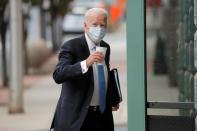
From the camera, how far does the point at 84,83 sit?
5.78m

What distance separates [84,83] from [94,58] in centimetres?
32

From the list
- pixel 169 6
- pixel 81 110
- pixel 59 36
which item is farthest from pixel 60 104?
pixel 59 36

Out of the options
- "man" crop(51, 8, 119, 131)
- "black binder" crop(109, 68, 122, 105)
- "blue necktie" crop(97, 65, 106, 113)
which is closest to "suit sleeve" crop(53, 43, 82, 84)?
"man" crop(51, 8, 119, 131)

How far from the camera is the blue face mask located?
5676 mm

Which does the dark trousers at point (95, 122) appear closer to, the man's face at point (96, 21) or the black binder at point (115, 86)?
the black binder at point (115, 86)

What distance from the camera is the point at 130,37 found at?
6.03m

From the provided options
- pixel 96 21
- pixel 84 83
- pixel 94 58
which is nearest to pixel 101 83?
pixel 84 83

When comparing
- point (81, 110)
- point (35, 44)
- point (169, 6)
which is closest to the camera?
point (81, 110)

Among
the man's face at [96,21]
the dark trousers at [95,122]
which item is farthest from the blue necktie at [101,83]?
the man's face at [96,21]

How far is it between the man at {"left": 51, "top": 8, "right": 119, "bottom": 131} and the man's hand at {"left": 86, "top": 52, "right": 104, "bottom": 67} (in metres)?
0.08

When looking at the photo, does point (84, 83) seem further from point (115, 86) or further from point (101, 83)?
point (115, 86)

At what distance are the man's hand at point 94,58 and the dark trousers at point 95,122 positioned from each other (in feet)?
1.46

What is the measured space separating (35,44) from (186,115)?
64.4ft

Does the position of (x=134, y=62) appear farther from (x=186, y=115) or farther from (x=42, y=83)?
(x=42, y=83)
